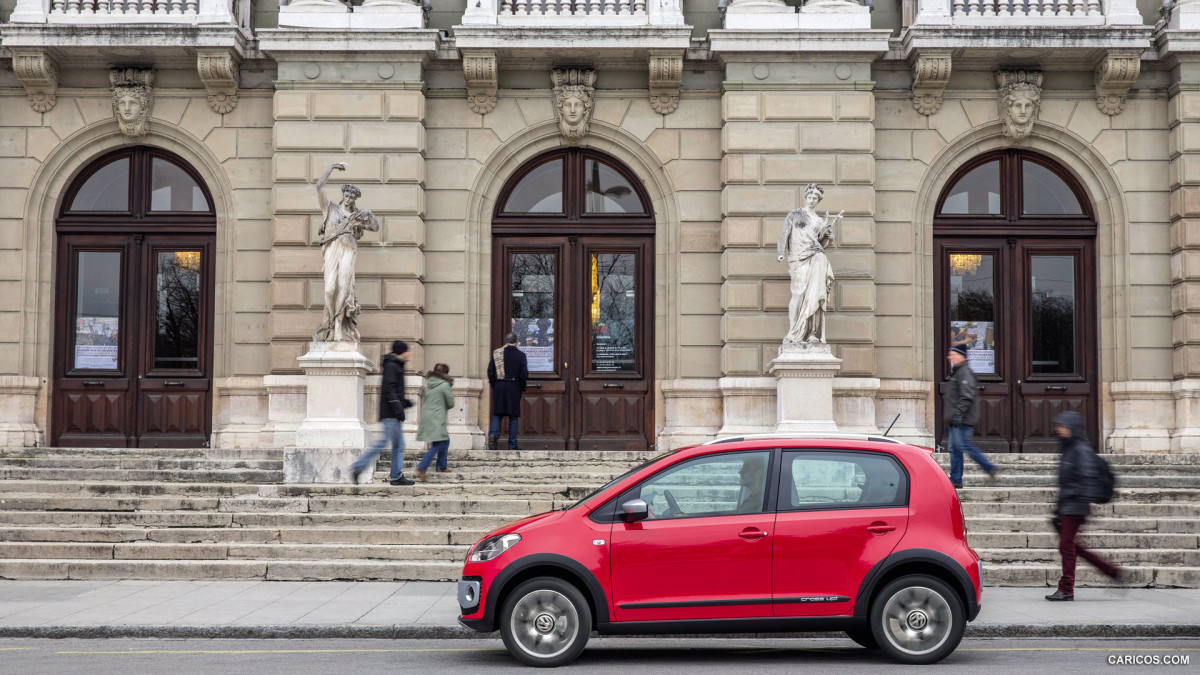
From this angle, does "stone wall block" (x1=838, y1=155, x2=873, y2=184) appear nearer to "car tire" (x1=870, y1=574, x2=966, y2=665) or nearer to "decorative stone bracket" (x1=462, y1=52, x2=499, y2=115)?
"decorative stone bracket" (x1=462, y1=52, x2=499, y2=115)

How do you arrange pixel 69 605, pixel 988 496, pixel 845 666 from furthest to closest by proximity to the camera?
pixel 988 496, pixel 69 605, pixel 845 666

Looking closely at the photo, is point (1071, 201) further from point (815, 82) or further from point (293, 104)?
point (293, 104)

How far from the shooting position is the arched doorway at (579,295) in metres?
19.4

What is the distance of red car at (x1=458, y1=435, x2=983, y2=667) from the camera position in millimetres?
8547

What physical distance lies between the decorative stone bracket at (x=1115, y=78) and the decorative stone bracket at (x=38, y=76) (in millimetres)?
16716

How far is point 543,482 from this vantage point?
16.1 meters

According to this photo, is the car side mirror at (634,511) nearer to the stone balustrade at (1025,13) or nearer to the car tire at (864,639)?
the car tire at (864,639)

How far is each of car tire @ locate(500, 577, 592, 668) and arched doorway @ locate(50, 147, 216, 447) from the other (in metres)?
12.3

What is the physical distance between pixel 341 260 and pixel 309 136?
2821 millimetres

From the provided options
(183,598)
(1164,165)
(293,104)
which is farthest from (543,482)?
(1164,165)

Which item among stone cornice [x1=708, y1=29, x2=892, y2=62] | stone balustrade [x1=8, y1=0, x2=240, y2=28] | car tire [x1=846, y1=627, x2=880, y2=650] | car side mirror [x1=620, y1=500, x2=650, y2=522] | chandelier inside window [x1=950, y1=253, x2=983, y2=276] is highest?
stone balustrade [x1=8, y1=0, x2=240, y2=28]

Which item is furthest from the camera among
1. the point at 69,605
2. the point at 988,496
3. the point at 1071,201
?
the point at 1071,201

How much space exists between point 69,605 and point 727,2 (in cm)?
1329

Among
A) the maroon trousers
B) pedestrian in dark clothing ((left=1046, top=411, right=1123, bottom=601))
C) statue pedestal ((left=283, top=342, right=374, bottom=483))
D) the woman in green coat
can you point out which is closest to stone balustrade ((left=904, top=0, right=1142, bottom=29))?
the woman in green coat
